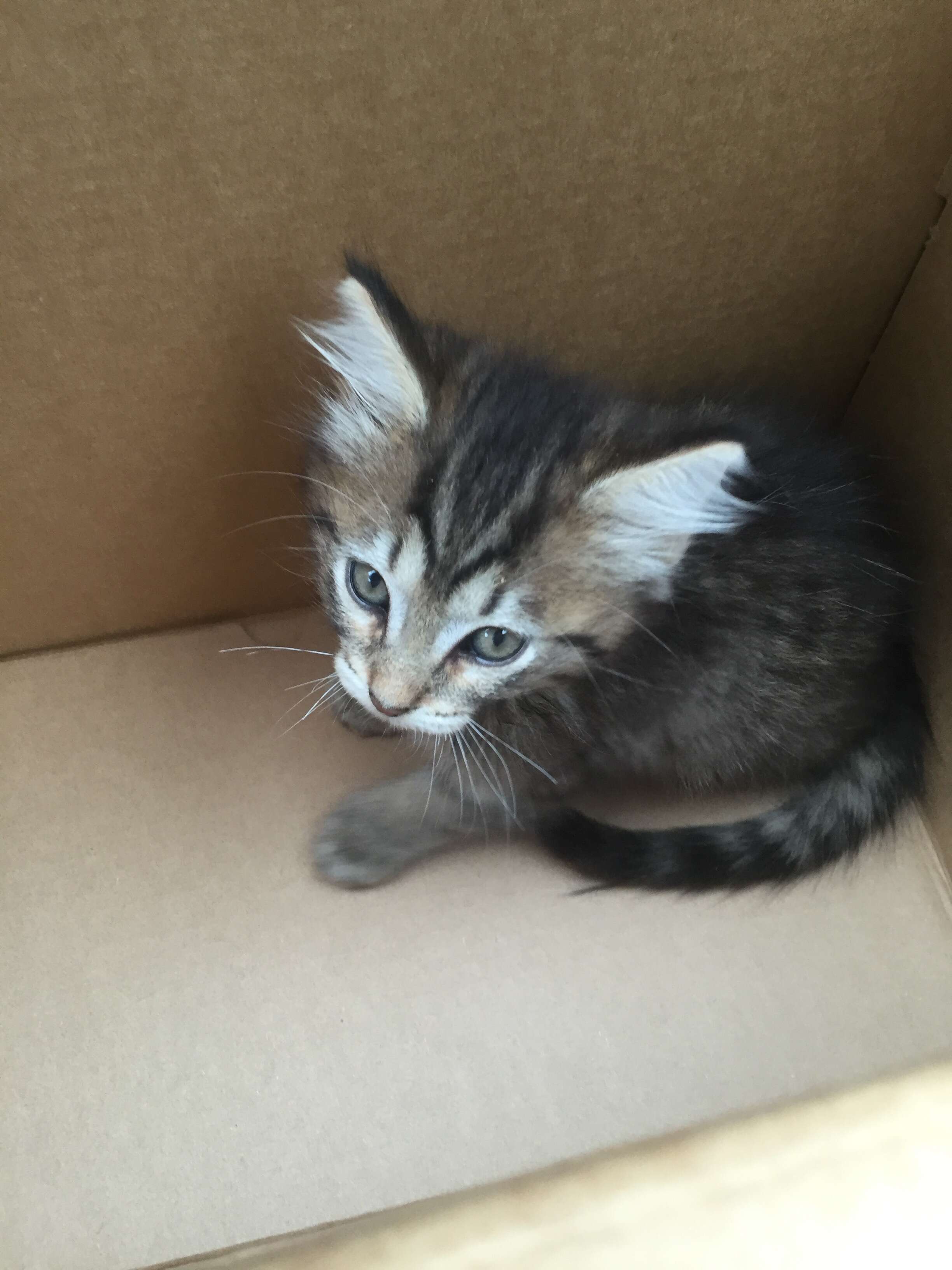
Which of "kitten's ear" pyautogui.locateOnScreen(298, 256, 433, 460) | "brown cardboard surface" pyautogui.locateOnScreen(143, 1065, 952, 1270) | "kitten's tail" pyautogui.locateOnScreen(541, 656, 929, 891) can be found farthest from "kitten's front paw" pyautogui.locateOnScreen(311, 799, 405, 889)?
"brown cardboard surface" pyautogui.locateOnScreen(143, 1065, 952, 1270)

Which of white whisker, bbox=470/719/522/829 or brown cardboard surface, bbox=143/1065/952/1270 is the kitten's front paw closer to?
white whisker, bbox=470/719/522/829

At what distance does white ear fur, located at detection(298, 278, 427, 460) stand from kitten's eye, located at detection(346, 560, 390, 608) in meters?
0.13

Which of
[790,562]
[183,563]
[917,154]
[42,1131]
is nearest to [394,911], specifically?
[42,1131]

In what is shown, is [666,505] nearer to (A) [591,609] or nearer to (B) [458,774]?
(A) [591,609]

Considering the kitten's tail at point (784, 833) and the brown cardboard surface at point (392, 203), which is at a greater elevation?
the brown cardboard surface at point (392, 203)

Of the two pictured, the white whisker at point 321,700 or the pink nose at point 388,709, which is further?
the white whisker at point 321,700

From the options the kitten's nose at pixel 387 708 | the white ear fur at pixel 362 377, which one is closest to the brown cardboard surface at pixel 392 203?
the white ear fur at pixel 362 377

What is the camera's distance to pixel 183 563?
1500 millimetres

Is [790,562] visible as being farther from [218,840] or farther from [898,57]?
[218,840]

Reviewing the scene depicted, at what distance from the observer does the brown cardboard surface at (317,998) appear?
1.20 m

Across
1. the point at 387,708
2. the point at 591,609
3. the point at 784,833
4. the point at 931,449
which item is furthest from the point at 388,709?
the point at 931,449

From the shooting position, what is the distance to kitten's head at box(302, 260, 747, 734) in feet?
3.18

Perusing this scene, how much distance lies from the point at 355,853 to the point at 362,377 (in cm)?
67

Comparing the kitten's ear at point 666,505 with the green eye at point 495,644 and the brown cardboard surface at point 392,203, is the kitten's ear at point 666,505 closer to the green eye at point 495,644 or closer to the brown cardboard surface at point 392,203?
the green eye at point 495,644
